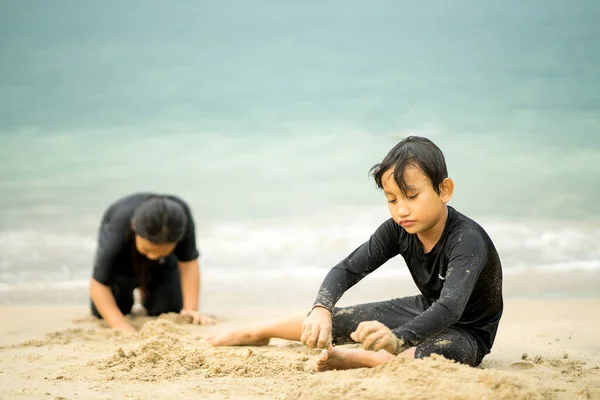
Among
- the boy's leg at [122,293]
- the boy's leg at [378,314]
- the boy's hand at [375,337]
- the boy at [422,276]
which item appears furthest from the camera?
the boy's leg at [122,293]

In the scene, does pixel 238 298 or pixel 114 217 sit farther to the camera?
pixel 238 298

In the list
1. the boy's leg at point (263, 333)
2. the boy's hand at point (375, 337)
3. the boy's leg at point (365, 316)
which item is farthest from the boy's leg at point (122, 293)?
the boy's hand at point (375, 337)

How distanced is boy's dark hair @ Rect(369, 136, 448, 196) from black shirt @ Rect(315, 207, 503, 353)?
23 centimetres

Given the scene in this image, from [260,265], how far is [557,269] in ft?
9.93

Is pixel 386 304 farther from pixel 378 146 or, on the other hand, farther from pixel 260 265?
pixel 378 146

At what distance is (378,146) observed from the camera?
12539mm

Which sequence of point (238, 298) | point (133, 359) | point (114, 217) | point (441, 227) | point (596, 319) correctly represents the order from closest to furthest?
point (441, 227), point (133, 359), point (596, 319), point (114, 217), point (238, 298)

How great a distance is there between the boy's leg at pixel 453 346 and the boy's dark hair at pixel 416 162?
623 mm

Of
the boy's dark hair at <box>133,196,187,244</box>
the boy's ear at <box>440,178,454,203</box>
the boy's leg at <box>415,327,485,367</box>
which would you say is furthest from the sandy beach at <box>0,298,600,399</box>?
the boy's ear at <box>440,178,454,203</box>

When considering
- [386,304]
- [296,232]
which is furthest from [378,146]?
[386,304]

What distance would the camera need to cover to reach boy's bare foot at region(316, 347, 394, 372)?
2.93 m

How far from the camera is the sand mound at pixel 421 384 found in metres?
2.37

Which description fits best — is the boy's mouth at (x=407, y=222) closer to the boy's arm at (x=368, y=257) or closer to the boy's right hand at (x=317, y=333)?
the boy's arm at (x=368, y=257)

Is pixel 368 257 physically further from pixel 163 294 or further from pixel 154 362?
pixel 163 294
